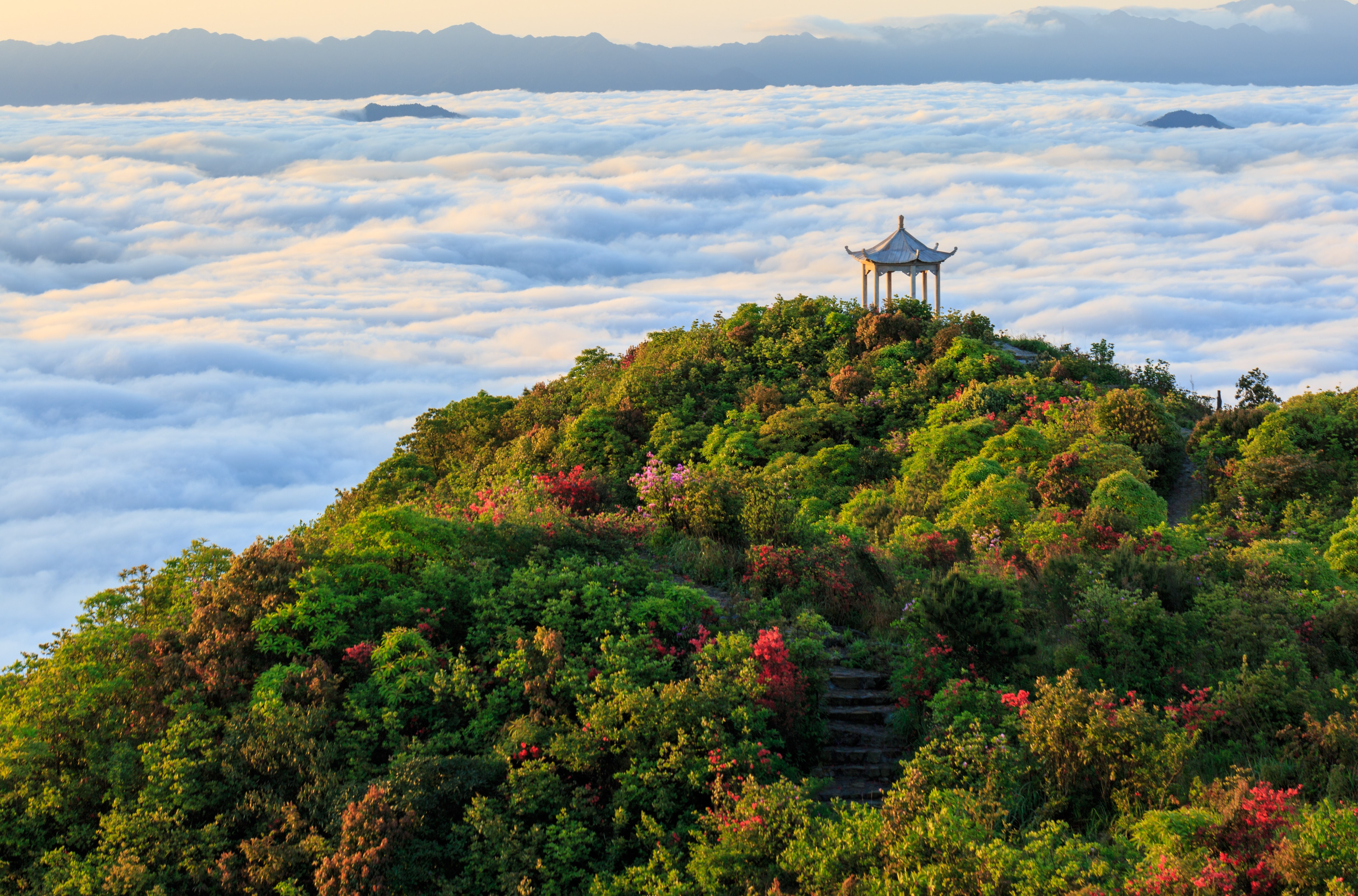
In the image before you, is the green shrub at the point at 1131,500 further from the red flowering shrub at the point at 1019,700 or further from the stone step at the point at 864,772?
the stone step at the point at 864,772

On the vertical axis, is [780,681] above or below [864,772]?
above

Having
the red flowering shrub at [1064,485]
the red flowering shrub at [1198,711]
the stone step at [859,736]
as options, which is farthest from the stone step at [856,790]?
the red flowering shrub at [1064,485]

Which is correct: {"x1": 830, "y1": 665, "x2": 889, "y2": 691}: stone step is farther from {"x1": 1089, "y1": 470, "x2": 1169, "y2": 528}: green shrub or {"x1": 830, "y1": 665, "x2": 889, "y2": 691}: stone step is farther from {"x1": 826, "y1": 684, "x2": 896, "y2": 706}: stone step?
{"x1": 1089, "y1": 470, "x2": 1169, "y2": 528}: green shrub

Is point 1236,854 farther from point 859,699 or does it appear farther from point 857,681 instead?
point 857,681

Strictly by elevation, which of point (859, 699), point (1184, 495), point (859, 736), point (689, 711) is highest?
point (689, 711)

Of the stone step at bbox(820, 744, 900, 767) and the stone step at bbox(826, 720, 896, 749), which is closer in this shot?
the stone step at bbox(820, 744, 900, 767)

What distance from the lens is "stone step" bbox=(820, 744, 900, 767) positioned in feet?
39.8

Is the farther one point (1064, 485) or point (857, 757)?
point (1064, 485)

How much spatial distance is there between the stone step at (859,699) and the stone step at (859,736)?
41 centimetres

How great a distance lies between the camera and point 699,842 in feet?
32.3

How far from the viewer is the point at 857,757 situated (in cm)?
1216

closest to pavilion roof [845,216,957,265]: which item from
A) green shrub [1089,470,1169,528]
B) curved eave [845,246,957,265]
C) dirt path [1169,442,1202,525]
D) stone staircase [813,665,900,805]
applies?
curved eave [845,246,957,265]

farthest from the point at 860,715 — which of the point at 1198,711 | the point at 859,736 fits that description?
the point at 1198,711

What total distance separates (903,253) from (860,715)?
85.1 ft
